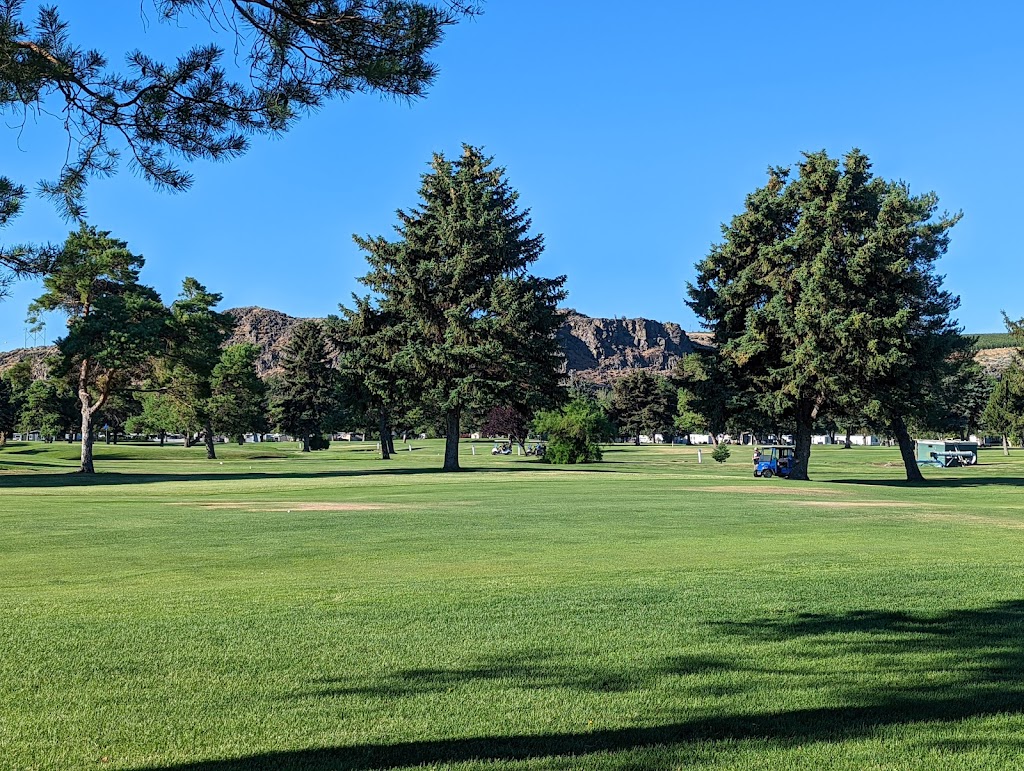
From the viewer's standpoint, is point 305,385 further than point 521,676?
Yes

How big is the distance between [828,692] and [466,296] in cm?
5021

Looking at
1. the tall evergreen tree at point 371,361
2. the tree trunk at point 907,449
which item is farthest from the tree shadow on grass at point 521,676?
the tall evergreen tree at point 371,361

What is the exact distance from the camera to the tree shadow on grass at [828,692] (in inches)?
208

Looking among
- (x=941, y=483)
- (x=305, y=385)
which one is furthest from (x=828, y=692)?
(x=305, y=385)

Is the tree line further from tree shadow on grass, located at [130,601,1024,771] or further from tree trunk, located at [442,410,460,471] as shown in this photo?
tree shadow on grass, located at [130,601,1024,771]

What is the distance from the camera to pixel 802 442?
47781 mm

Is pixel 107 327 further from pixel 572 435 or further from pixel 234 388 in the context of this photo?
pixel 234 388

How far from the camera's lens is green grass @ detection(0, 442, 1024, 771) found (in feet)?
17.9

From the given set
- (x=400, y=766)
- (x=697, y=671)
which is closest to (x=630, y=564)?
(x=697, y=671)

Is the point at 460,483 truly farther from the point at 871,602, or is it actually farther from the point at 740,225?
the point at 871,602

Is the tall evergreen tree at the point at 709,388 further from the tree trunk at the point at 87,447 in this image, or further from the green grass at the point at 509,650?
the tree trunk at the point at 87,447

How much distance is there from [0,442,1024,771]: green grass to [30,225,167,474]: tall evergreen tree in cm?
3563

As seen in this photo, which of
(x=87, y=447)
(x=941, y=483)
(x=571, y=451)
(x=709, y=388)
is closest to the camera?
(x=941, y=483)

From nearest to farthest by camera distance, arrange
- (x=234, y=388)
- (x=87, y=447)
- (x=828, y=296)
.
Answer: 1. (x=828, y=296)
2. (x=87, y=447)
3. (x=234, y=388)
